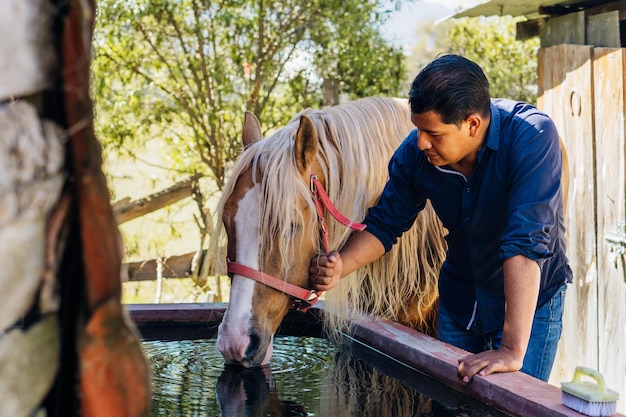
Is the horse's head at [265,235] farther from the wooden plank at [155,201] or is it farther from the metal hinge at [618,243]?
the wooden plank at [155,201]

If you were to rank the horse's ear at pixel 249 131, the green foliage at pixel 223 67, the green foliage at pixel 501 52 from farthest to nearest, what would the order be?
the green foliage at pixel 501 52, the green foliage at pixel 223 67, the horse's ear at pixel 249 131

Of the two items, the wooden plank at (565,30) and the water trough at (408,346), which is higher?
the wooden plank at (565,30)

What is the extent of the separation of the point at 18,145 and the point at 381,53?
629 centimetres

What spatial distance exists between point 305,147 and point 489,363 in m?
0.98

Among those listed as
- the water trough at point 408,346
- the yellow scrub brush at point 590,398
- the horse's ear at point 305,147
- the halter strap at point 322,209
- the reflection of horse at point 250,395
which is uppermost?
the horse's ear at point 305,147

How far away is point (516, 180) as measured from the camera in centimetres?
230

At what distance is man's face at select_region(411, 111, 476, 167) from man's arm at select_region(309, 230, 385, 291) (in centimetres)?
47

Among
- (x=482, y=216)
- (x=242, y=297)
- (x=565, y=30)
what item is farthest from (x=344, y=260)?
(x=565, y=30)

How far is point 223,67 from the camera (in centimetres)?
667

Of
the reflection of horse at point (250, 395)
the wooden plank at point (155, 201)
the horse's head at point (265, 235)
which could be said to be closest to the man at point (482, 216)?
the horse's head at point (265, 235)

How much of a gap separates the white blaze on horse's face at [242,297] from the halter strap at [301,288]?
0.07ft

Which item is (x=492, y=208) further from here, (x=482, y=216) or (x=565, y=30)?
(x=565, y=30)

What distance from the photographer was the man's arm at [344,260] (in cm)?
264

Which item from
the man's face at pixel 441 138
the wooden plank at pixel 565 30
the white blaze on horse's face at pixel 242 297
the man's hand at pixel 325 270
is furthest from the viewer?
the wooden plank at pixel 565 30
